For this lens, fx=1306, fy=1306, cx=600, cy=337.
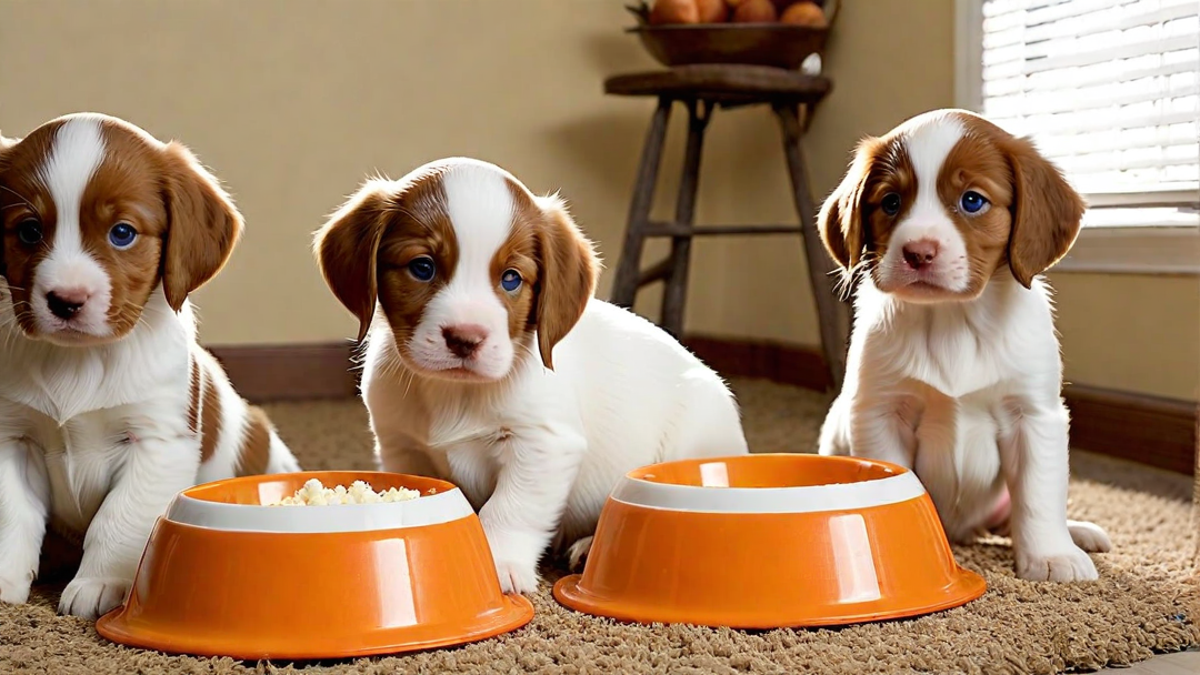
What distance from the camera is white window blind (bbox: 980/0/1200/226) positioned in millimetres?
3164

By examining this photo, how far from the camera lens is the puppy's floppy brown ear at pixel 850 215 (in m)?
2.10

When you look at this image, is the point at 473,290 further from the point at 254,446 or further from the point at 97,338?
the point at 254,446

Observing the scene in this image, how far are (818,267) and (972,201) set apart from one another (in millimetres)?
2220

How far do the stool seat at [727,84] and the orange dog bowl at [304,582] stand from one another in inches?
107

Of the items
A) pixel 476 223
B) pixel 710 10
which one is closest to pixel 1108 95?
pixel 710 10

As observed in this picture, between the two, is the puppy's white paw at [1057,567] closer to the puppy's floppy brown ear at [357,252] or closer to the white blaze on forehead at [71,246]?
the puppy's floppy brown ear at [357,252]

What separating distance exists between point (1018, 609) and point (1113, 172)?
194 cm

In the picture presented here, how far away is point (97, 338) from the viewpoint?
1.78 meters

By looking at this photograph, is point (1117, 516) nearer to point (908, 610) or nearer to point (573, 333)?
point (908, 610)

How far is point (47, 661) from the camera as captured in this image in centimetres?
159

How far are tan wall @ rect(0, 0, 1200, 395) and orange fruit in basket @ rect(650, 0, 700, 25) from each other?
623 mm

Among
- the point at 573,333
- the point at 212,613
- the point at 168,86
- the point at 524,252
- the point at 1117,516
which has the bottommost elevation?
the point at 1117,516

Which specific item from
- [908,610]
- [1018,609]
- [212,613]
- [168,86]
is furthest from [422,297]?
[168,86]

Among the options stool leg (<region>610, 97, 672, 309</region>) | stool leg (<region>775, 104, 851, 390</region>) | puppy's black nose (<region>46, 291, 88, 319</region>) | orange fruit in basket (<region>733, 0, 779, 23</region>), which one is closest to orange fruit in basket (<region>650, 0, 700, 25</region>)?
orange fruit in basket (<region>733, 0, 779, 23</region>)
